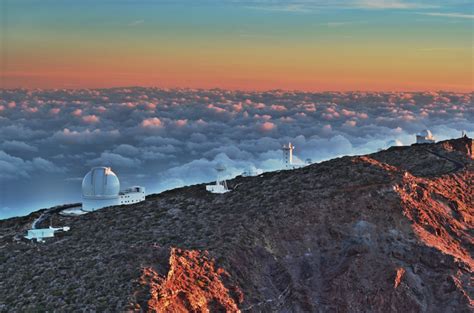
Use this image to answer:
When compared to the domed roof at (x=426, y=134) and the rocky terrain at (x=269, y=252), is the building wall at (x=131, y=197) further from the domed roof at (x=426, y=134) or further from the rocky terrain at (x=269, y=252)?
the domed roof at (x=426, y=134)

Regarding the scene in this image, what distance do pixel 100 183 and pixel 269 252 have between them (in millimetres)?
22764

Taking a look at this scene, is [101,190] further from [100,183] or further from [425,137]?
[425,137]

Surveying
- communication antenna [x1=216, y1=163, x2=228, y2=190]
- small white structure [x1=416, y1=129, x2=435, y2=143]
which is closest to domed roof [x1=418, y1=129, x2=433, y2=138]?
small white structure [x1=416, y1=129, x2=435, y2=143]

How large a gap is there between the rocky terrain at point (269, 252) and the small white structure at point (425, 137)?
31.3 m

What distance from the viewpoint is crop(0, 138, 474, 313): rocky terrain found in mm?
54188

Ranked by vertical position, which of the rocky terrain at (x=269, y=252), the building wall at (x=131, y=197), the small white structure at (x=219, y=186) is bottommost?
the rocky terrain at (x=269, y=252)

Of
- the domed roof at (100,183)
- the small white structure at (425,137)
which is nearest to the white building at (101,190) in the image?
the domed roof at (100,183)

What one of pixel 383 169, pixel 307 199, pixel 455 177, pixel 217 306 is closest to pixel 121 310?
pixel 217 306

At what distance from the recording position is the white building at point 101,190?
75562mm

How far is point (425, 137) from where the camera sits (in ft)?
359

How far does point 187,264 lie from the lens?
57250 millimetres

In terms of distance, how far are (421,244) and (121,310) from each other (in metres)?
29.5

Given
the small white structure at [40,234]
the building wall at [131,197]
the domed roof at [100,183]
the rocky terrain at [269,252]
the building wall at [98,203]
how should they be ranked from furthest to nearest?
the building wall at [131,197] → the building wall at [98,203] → the domed roof at [100,183] → the small white structure at [40,234] → the rocky terrain at [269,252]

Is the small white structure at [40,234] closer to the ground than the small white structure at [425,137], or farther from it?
closer to the ground
